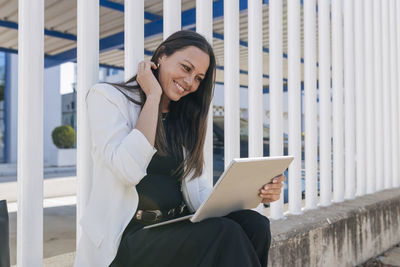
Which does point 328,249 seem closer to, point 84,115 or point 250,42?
point 250,42

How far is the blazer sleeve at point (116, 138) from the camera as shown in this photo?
54.4 inches

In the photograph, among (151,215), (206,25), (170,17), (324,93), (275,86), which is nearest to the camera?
(151,215)

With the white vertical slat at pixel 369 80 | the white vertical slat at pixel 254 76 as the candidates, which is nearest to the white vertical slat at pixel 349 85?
the white vertical slat at pixel 369 80

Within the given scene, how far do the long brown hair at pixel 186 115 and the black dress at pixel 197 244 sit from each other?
281 millimetres

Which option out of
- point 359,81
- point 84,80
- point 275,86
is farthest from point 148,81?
point 359,81

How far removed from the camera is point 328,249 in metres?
2.83

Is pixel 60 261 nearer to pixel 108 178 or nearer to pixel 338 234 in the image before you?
pixel 108 178

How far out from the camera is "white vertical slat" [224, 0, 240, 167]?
238 centimetres

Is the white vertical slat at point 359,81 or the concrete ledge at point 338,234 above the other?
the white vertical slat at point 359,81

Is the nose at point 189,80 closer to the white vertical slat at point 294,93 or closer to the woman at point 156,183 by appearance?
the woman at point 156,183

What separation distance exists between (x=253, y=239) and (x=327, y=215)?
156 cm

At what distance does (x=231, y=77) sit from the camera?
7.82 ft

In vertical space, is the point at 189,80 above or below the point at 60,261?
above

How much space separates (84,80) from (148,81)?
33 cm
